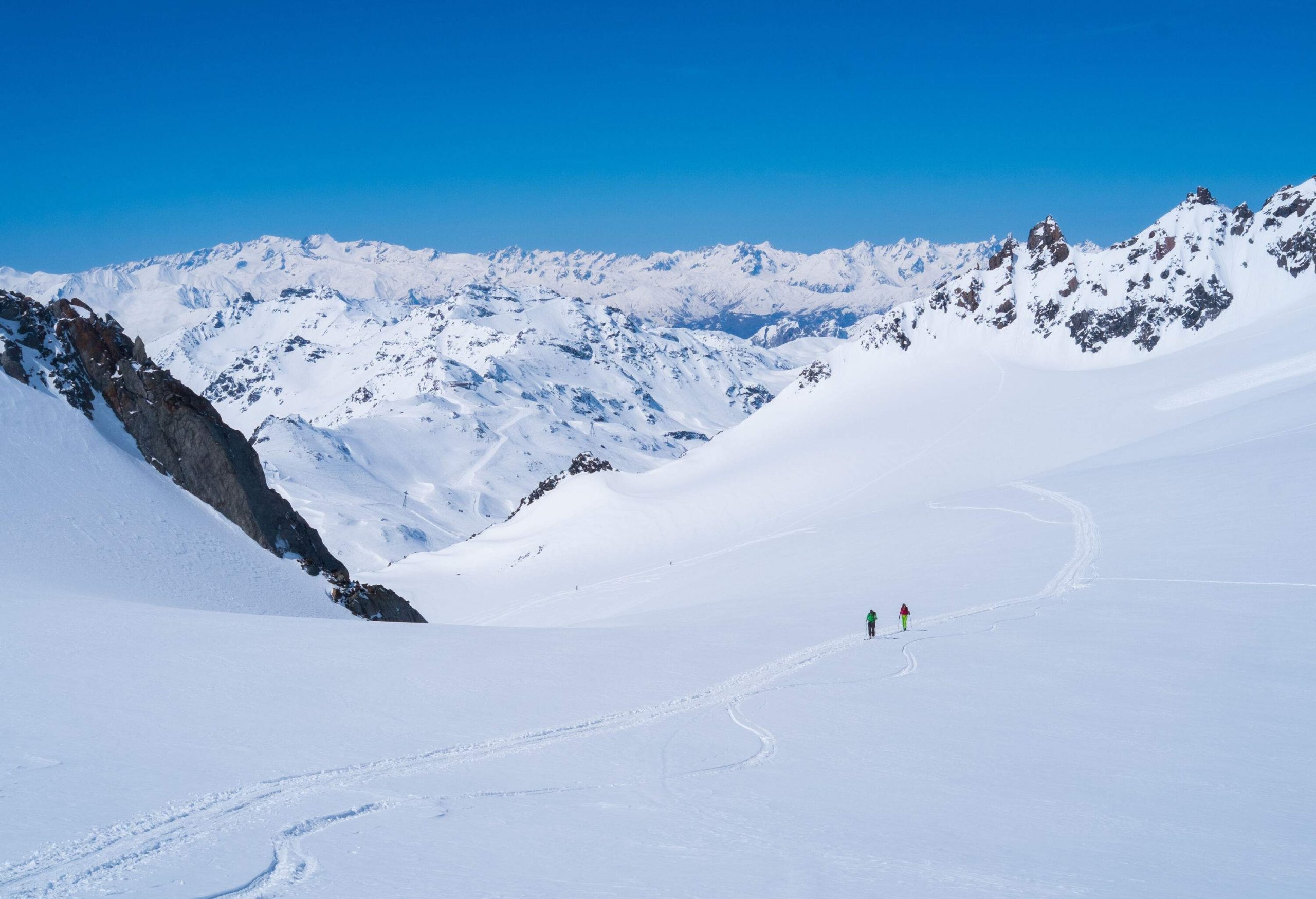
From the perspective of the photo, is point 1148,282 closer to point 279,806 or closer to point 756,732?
point 756,732

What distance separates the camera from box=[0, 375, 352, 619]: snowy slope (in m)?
29.0

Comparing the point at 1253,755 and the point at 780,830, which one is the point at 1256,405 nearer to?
the point at 1253,755

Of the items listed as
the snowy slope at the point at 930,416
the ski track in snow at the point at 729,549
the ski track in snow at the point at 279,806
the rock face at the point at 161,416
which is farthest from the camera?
the snowy slope at the point at 930,416

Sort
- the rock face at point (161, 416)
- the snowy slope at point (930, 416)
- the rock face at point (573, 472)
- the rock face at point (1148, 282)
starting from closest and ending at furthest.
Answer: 1. the rock face at point (161, 416)
2. the snowy slope at point (930, 416)
3. the rock face at point (573, 472)
4. the rock face at point (1148, 282)

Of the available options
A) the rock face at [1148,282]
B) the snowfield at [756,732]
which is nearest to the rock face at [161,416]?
the snowfield at [756,732]

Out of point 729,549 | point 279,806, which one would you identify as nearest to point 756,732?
point 279,806

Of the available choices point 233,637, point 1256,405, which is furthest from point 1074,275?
point 233,637

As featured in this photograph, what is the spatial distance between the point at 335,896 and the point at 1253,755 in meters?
14.7

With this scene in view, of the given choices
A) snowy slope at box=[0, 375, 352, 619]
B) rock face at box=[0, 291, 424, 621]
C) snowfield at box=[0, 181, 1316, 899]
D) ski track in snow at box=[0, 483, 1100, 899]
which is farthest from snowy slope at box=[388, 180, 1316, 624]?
ski track in snow at box=[0, 483, 1100, 899]

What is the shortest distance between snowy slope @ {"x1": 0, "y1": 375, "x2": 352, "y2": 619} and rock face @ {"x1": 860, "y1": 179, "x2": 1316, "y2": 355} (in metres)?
112

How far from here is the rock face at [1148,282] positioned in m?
116

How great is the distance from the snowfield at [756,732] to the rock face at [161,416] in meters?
3.89

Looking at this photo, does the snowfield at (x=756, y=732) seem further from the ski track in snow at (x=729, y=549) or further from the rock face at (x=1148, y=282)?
the rock face at (x=1148, y=282)

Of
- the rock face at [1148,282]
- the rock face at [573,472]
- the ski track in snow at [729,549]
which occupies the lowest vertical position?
the ski track in snow at [729,549]
